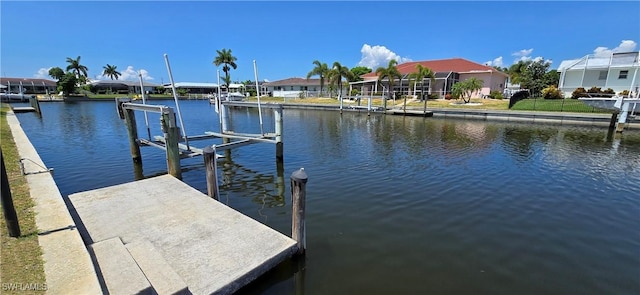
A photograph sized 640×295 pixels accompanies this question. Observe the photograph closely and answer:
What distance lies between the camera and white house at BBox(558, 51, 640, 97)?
31.6 m

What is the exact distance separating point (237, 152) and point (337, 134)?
7258 millimetres

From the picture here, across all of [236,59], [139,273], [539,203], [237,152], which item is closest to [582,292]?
[539,203]

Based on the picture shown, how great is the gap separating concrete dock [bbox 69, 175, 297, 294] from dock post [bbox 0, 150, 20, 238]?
2.91 ft

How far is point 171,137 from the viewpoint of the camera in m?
8.01

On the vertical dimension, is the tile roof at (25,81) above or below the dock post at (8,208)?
above

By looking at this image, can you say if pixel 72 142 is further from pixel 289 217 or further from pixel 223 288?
pixel 223 288

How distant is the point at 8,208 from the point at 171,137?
14.4 ft

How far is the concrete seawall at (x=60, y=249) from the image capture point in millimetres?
2996

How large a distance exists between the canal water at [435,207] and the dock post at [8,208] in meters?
3.27

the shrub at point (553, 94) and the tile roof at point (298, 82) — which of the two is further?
the tile roof at point (298, 82)

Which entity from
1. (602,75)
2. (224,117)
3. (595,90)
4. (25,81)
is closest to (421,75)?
(595,90)

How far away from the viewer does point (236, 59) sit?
68688 mm

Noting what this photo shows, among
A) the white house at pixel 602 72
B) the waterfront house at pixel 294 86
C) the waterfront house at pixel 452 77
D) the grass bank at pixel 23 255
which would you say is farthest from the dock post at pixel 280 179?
the waterfront house at pixel 294 86

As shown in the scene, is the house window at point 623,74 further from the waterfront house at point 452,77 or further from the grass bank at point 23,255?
the grass bank at point 23,255
